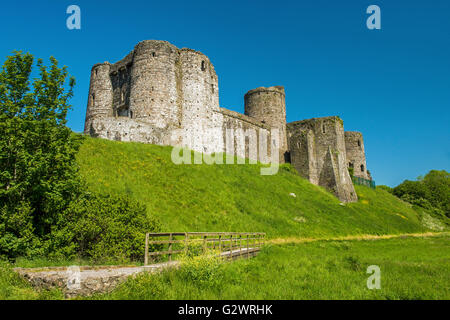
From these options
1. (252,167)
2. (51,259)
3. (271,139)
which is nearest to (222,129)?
(252,167)

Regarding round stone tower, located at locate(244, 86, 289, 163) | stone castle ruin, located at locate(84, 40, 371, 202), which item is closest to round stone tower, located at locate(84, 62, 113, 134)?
stone castle ruin, located at locate(84, 40, 371, 202)

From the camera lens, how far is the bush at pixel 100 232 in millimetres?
11133

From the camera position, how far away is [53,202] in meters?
11.4

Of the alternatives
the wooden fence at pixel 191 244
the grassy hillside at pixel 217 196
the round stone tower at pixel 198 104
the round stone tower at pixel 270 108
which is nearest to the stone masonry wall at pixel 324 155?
the round stone tower at pixel 270 108

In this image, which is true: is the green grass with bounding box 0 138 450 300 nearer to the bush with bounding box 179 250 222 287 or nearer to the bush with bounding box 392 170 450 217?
the bush with bounding box 179 250 222 287

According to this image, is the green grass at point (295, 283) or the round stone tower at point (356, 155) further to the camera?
the round stone tower at point (356, 155)

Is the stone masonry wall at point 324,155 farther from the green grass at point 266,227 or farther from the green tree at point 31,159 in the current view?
the green tree at point 31,159

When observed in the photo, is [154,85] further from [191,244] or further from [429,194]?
[429,194]

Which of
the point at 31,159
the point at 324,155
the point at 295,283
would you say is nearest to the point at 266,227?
the point at 295,283

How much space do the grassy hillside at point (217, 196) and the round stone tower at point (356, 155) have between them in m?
19.7

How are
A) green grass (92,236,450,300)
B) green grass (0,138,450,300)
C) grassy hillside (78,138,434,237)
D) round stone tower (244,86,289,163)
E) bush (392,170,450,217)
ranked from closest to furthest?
green grass (92,236,450,300)
green grass (0,138,450,300)
grassy hillside (78,138,434,237)
round stone tower (244,86,289,163)
bush (392,170,450,217)

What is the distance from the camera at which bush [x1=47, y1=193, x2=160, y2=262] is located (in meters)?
11.1

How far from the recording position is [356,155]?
5609 centimetres
